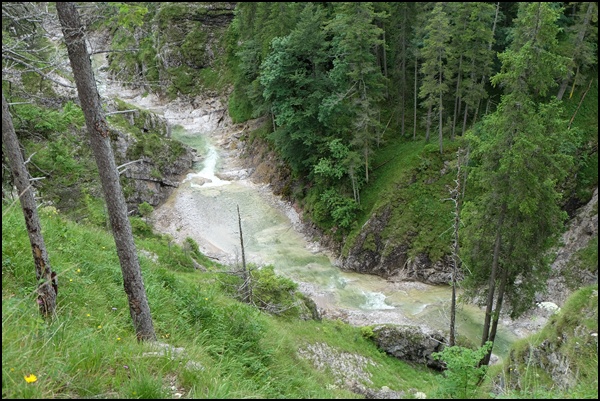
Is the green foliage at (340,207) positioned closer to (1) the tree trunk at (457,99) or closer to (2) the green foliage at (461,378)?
(1) the tree trunk at (457,99)

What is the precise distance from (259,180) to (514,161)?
27.3 metres

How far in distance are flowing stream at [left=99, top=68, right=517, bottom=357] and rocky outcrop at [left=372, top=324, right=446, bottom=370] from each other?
1.71 metres

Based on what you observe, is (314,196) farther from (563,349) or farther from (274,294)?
(563,349)

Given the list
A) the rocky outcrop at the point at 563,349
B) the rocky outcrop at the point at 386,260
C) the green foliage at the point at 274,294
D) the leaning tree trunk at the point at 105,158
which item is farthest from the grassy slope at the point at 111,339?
the rocky outcrop at the point at 386,260

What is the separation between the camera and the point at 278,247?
29469mm

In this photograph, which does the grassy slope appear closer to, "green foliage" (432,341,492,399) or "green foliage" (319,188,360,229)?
"green foliage" (432,341,492,399)

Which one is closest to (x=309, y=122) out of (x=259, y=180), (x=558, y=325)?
(x=259, y=180)

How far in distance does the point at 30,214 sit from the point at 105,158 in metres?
1.39

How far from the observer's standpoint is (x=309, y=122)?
3177 cm

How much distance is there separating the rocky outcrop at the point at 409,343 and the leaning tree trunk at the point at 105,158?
1600 cm

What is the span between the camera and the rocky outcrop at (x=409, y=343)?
20203 mm

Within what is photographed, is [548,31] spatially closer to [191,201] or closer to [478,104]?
[478,104]

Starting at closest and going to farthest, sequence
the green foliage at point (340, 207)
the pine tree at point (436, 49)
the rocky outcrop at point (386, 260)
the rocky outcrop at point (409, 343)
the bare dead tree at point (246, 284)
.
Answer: the bare dead tree at point (246, 284) < the rocky outcrop at point (409, 343) < the rocky outcrop at point (386, 260) < the pine tree at point (436, 49) < the green foliage at point (340, 207)

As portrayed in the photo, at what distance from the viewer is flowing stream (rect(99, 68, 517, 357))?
23.2 meters
